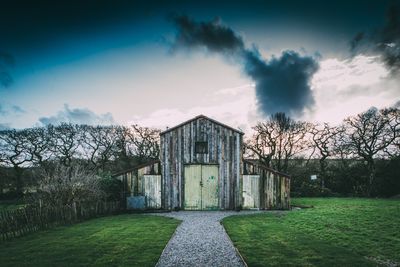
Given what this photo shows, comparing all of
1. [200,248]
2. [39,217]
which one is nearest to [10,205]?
[39,217]

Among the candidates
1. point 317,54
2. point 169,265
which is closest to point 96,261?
point 169,265

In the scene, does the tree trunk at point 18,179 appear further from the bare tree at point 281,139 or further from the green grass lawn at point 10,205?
the bare tree at point 281,139

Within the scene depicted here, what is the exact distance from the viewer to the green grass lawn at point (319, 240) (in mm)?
6559

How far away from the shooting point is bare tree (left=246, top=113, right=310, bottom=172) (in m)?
30.3

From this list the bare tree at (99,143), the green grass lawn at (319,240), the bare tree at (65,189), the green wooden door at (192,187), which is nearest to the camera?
the green grass lawn at (319,240)

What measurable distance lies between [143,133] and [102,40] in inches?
679

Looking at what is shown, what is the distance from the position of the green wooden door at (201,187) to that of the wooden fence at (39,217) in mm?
5477

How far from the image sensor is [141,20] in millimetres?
14758

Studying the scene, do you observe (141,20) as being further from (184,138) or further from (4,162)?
(4,162)

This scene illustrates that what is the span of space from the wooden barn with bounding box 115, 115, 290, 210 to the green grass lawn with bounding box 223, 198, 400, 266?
15.3ft

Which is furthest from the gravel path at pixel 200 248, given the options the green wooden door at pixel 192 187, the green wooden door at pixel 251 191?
the green wooden door at pixel 251 191

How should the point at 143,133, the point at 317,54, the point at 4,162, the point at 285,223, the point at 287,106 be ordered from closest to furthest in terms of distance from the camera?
1. the point at 285,223
2. the point at 317,54
3. the point at 4,162
4. the point at 287,106
5. the point at 143,133

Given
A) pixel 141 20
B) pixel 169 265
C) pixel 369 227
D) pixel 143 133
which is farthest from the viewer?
pixel 143 133

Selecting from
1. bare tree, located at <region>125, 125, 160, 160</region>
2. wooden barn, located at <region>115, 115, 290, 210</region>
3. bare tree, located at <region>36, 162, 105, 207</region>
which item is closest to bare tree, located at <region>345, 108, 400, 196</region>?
wooden barn, located at <region>115, 115, 290, 210</region>
